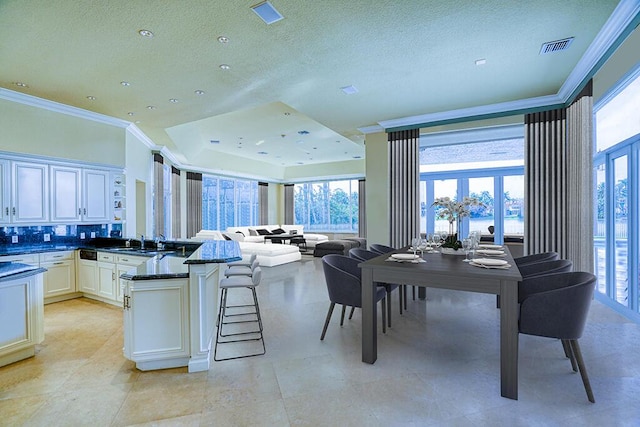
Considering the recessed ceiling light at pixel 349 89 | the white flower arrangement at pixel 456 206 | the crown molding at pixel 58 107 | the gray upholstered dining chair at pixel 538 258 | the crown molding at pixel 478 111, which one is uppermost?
the recessed ceiling light at pixel 349 89

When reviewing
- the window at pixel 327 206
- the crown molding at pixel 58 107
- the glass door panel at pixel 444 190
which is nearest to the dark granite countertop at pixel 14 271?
the crown molding at pixel 58 107

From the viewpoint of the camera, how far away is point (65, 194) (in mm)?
4891

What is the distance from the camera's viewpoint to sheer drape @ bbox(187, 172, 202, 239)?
10672mm

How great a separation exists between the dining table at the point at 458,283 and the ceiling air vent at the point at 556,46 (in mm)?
2442

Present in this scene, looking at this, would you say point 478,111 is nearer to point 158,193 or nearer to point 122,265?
point 122,265

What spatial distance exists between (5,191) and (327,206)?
10942mm

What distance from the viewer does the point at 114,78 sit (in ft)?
13.0

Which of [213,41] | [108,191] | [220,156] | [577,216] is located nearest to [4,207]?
[108,191]

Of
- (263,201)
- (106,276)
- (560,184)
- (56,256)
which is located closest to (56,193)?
(56,256)

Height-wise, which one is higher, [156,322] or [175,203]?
[175,203]

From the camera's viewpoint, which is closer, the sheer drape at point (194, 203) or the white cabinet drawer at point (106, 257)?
the white cabinet drawer at point (106, 257)

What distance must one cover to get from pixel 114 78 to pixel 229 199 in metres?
8.79

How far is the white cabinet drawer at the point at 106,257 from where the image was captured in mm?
4606

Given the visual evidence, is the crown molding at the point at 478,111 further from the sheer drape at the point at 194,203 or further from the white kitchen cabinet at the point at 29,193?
the sheer drape at the point at 194,203
